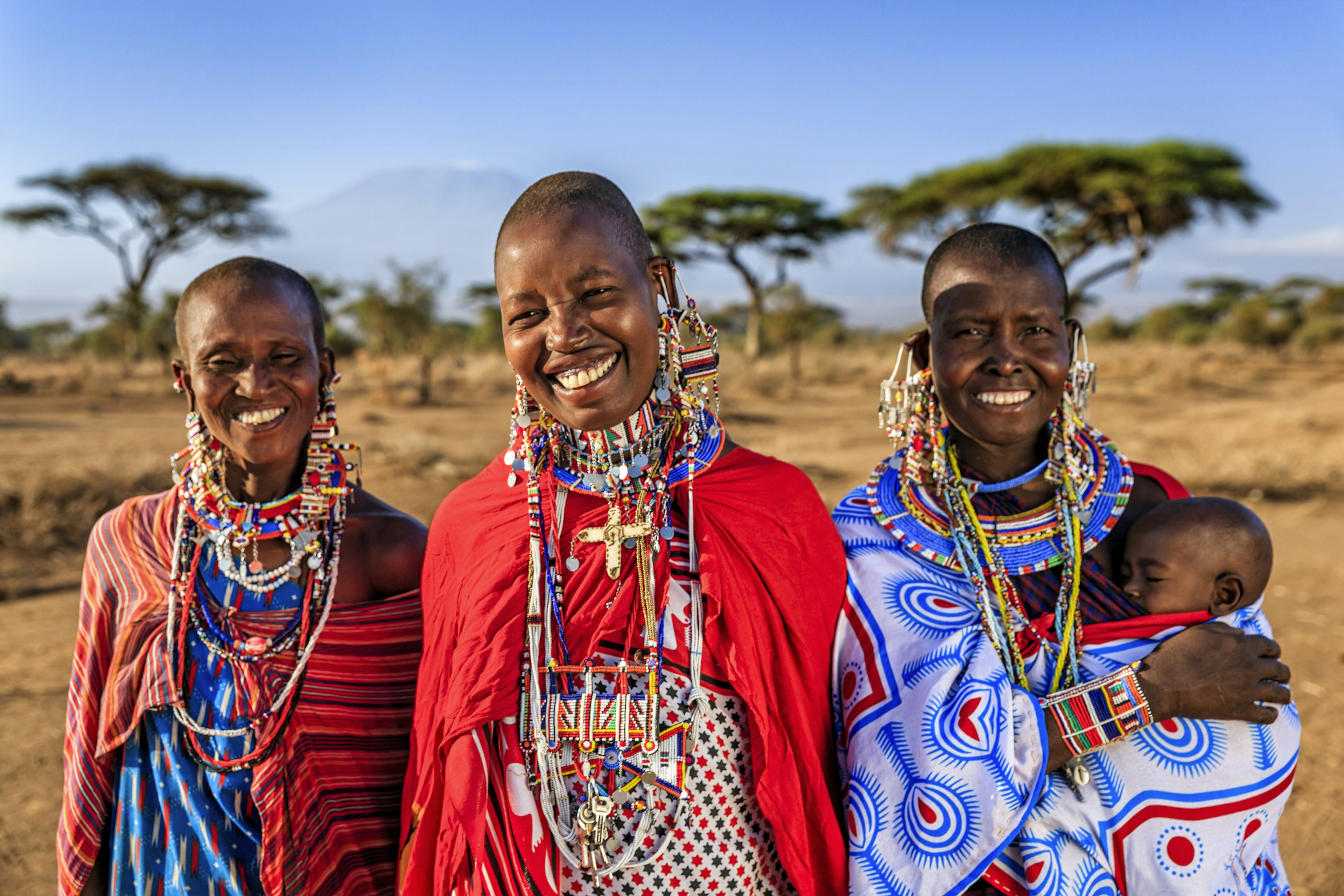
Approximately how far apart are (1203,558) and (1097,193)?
68.9 ft

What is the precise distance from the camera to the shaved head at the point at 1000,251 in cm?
204

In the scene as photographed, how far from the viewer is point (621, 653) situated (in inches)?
71.1

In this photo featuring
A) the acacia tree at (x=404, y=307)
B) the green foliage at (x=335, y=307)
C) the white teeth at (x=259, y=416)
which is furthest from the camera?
the green foliage at (x=335, y=307)

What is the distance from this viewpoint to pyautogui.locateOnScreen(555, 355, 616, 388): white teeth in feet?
5.65

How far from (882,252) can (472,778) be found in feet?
81.3

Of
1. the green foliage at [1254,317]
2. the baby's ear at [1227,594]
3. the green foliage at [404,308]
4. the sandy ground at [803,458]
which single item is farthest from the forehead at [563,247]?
the green foliage at [1254,317]

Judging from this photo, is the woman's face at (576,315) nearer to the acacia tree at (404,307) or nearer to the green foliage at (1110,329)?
the acacia tree at (404,307)

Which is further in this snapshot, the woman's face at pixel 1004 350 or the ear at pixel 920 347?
the ear at pixel 920 347

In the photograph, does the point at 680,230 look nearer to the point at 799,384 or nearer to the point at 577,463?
the point at 799,384

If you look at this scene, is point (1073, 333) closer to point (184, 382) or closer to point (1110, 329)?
point (184, 382)

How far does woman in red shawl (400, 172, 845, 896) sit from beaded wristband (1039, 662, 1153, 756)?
470mm

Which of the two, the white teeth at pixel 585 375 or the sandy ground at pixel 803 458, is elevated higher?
the white teeth at pixel 585 375

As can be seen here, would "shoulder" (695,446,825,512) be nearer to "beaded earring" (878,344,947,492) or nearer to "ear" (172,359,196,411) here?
"beaded earring" (878,344,947,492)

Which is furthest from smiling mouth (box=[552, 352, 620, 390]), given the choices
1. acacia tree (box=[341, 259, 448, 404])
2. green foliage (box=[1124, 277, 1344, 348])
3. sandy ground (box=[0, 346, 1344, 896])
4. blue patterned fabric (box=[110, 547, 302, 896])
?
green foliage (box=[1124, 277, 1344, 348])
